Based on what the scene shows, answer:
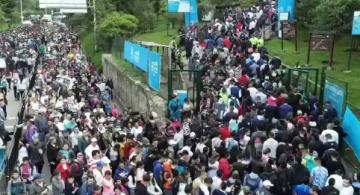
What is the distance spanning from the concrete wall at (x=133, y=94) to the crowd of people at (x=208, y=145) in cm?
176

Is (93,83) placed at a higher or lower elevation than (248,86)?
lower

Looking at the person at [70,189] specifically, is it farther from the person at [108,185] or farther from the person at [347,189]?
the person at [347,189]

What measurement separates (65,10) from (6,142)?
36177mm

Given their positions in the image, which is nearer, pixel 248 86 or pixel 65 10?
pixel 248 86

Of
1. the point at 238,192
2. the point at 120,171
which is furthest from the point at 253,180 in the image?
the point at 120,171

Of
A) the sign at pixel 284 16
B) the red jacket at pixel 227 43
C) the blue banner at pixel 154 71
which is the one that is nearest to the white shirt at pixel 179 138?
the blue banner at pixel 154 71

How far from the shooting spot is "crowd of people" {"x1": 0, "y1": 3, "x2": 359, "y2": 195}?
11.9 metres

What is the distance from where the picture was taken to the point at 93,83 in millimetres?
28516

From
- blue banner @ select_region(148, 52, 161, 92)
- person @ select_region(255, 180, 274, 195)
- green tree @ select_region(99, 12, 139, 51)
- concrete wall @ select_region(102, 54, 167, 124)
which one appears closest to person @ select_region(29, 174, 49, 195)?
person @ select_region(255, 180, 274, 195)

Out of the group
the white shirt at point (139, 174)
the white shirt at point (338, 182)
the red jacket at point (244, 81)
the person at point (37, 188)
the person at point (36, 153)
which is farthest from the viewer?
the red jacket at point (244, 81)

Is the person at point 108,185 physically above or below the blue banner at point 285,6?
below

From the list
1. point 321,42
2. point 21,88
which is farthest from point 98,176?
point 21,88

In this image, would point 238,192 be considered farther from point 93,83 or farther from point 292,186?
point 93,83

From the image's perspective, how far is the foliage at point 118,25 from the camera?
44.2 meters
